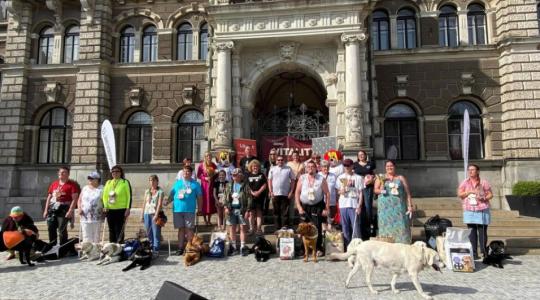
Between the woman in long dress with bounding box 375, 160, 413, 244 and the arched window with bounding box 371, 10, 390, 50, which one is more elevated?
the arched window with bounding box 371, 10, 390, 50

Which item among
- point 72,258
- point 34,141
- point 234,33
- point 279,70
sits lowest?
point 72,258

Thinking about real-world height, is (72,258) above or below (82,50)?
below

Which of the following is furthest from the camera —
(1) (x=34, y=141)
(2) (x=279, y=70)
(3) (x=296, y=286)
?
(1) (x=34, y=141)

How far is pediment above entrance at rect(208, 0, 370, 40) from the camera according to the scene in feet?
46.4

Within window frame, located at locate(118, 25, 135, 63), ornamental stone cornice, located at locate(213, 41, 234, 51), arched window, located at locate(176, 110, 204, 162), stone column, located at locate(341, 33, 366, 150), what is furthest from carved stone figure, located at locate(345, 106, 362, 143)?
window frame, located at locate(118, 25, 135, 63)

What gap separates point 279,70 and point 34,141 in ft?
41.7

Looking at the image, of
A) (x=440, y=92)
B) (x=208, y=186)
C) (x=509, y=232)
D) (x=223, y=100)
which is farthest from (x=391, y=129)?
(x=208, y=186)

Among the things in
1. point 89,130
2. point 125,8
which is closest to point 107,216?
point 89,130

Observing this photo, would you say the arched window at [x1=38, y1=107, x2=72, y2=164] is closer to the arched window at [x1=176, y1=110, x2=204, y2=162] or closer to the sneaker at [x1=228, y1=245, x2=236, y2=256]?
the arched window at [x1=176, y1=110, x2=204, y2=162]

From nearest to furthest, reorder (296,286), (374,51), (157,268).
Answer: (296,286), (157,268), (374,51)

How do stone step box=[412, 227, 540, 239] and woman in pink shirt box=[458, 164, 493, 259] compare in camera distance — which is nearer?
woman in pink shirt box=[458, 164, 493, 259]

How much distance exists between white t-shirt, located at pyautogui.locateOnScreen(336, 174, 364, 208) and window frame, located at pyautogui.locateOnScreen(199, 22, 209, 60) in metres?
12.5

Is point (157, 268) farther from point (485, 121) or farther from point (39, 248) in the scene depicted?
point (485, 121)

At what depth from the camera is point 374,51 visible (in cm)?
1709
